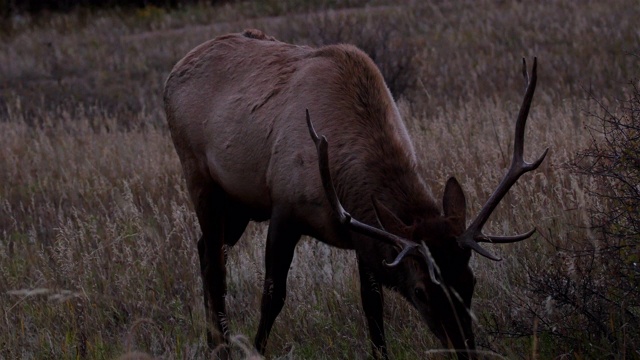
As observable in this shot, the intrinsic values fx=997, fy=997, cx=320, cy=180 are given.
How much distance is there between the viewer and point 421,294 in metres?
4.78

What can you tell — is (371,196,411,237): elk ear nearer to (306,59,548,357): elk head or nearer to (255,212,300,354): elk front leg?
(306,59,548,357): elk head

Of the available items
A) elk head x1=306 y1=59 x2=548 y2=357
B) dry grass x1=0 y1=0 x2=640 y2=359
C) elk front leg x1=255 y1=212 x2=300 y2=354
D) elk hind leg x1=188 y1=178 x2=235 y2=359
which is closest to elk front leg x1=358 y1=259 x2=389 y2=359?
dry grass x1=0 y1=0 x2=640 y2=359

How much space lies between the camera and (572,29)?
19.0 metres

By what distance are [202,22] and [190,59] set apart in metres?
18.5

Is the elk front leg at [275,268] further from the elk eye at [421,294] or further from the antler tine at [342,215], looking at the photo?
the elk eye at [421,294]

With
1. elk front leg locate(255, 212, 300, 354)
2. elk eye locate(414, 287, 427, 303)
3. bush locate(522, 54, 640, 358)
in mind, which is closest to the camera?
→ bush locate(522, 54, 640, 358)

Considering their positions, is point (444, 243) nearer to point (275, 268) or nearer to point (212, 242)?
point (275, 268)

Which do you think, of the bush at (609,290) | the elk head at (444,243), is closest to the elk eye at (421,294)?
the elk head at (444,243)

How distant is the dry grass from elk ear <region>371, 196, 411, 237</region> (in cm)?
71

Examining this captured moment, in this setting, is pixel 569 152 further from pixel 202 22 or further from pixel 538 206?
pixel 202 22

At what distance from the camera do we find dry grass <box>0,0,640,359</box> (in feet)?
19.4

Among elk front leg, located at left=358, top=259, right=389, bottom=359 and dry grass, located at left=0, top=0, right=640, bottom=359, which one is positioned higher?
elk front leg, located at left=358, top=259, right=389, bottom=359

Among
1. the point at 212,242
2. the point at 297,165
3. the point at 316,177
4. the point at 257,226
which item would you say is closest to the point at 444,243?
the point at 316,177

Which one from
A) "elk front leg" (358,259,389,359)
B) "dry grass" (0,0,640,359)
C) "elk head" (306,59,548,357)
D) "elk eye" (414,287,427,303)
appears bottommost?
"dry grass" (0,0,640,359)
